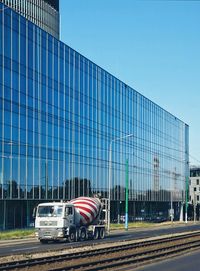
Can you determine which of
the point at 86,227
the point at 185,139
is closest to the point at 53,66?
the point at 86,227

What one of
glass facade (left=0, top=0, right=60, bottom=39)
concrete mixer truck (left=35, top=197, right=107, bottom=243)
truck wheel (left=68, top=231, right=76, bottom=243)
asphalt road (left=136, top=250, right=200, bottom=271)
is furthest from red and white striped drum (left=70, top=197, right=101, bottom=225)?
glass facade (left=0, top=0, right=60, bottom=39)

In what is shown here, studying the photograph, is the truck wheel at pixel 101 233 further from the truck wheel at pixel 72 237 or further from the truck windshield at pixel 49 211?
the truck windshield at pixel 49 211

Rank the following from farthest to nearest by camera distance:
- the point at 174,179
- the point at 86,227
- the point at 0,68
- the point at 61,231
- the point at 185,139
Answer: the point at 185,139
the point at 174,179
the point at 0,68
the point at 86,227
the point at 61,231

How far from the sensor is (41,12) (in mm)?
139375

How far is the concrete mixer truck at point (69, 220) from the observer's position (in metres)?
40.8

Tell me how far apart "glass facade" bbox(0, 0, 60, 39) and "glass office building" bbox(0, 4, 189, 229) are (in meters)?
41.0

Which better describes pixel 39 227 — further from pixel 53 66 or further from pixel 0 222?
pixel 53 66

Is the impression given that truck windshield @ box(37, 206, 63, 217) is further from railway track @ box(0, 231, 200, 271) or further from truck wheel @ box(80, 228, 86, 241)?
railway track @ box(0, 231, 200, 271)

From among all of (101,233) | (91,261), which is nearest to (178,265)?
(91,261)

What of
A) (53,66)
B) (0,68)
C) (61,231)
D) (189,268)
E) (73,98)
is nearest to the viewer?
(189,268)

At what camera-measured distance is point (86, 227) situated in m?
44.6

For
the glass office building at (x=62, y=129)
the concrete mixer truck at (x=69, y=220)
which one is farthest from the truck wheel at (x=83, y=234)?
the glass office building at (x=62, y=129)

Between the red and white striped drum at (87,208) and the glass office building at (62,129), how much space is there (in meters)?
14.0

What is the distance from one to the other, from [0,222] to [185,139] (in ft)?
254
